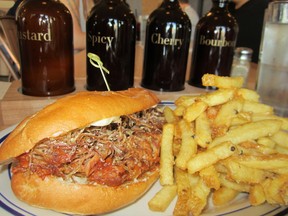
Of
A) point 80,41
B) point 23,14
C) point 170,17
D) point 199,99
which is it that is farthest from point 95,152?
point 80,41

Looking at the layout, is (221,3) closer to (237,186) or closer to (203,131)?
(203,131)

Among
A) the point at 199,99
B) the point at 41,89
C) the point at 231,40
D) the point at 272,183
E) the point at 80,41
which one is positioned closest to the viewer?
the point at 272,183

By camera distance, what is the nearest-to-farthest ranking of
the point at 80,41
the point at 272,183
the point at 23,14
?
the point at 272,183 < the point at 23,14 < the point at 80,41

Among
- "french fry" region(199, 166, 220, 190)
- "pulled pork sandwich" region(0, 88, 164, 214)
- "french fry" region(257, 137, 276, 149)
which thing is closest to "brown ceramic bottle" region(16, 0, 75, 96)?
"pulled pork sandwich" region(0, 88, 164, 214)

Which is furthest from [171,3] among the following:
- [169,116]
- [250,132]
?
[250,132]

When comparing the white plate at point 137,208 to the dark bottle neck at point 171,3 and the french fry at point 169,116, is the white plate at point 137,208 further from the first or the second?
the dark bottle neck at point 171,3

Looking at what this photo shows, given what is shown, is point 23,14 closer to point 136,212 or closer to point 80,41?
point 136,212
